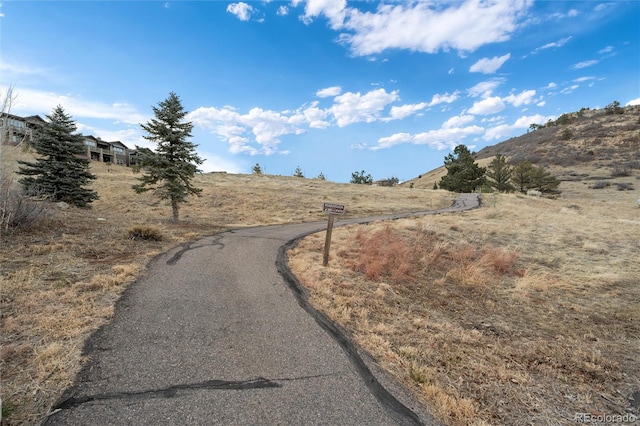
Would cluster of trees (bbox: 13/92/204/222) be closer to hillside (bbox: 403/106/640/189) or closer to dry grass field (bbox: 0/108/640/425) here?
dry grass field (bbox: 0/108/640/425)

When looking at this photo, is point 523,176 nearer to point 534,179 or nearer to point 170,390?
point 534,179

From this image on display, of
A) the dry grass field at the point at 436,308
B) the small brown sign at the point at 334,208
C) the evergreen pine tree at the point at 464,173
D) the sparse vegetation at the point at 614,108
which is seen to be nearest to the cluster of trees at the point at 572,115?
the sparse vegetation at the point at 614,108

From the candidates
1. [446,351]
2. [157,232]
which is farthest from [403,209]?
[446,351]

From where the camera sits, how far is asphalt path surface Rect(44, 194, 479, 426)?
306cm

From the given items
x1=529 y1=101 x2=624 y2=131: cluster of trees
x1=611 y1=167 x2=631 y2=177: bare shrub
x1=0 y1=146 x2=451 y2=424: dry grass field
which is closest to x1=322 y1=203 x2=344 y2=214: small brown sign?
x1=0 y1=146 x2=451 y2=424: dry grass field

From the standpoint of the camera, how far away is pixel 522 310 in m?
7.00

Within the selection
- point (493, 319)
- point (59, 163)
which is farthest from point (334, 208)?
point (59, 163)

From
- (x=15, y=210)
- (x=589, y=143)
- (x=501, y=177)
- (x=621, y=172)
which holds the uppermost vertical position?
(x=589, y=143)

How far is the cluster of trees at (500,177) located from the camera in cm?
4384

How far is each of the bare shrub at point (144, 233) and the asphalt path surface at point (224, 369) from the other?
475 centimetres

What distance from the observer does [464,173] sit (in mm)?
46531

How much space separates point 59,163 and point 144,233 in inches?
484

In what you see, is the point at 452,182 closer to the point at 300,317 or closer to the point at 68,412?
the point at 300,317

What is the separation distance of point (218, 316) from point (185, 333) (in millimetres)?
723
